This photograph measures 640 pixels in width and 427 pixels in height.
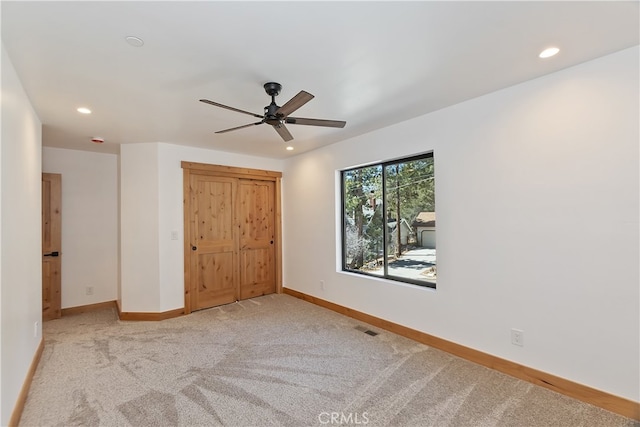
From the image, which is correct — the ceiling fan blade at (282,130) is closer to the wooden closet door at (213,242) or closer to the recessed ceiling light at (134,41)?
the recessed ceiling light at (134,41)

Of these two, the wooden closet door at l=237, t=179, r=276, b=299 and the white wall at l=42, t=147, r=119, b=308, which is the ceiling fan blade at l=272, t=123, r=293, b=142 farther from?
the white wall at l=42, t=147, r=119, b=308

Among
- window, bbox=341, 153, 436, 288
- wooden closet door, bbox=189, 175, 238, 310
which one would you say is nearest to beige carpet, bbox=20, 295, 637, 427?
window, bbox=341, 153, 436, 288

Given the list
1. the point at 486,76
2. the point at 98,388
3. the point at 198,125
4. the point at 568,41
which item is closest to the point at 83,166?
the point at 198,125

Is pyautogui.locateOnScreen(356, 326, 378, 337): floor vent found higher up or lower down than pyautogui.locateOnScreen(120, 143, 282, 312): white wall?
lower down

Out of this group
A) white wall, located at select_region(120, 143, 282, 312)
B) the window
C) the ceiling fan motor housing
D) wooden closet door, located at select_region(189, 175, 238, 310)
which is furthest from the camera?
wooden closet door, located at select_region(189, 175, 238, 310)

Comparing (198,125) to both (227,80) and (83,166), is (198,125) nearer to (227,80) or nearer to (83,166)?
(227,80)

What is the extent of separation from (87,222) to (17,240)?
2.57 metres

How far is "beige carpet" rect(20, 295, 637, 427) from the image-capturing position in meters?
1.95

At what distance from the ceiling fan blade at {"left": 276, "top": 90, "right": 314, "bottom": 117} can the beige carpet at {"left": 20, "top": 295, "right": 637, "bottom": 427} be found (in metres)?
2.14

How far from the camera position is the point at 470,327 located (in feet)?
8.93

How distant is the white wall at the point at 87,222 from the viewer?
420cm

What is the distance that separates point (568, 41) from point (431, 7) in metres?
1.03

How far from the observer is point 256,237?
5.01m
